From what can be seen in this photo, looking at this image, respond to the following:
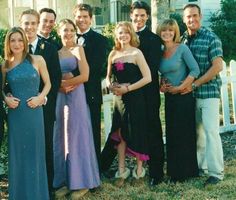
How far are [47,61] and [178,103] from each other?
5.87 ft

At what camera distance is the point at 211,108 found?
6.07m

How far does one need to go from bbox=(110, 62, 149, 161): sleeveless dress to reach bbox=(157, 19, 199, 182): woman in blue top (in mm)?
359

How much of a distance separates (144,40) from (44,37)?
4.09 feet

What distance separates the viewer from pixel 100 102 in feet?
19.7

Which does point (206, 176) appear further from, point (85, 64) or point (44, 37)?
point (44, 37)

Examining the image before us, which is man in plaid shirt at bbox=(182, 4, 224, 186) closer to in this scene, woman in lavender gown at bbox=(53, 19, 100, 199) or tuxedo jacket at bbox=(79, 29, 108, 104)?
tuxedo jacket at bbox=(79, 29, 108, 104)

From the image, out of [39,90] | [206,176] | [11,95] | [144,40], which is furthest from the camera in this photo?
[206,176]

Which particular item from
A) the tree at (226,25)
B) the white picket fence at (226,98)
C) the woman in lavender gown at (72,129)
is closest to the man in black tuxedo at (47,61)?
the woman in lavender gown at (72,129)

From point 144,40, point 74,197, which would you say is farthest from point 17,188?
point 144,40

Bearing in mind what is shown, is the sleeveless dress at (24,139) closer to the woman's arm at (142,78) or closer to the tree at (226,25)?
the woman's arm at (142,78)

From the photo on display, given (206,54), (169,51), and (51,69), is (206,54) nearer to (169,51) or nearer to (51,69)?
(169,51)

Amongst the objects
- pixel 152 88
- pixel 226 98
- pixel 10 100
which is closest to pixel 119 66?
pixel 152 88

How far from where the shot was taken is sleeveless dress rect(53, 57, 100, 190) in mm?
5703

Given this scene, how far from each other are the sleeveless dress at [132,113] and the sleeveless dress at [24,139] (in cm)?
125
